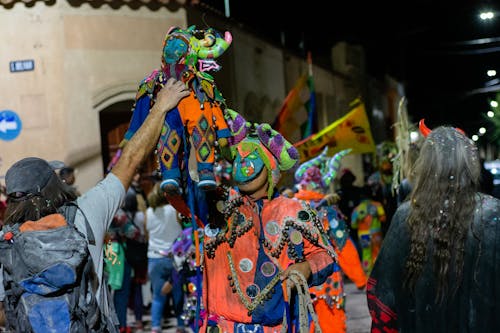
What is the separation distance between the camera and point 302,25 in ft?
85.9

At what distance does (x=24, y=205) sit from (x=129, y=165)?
46 centimetres

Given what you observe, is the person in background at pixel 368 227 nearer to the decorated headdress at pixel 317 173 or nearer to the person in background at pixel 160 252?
the decorated headdress at pixel 317 173

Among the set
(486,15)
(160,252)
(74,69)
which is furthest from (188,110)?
(74,69)

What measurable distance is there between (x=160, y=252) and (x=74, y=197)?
7109 millimetres

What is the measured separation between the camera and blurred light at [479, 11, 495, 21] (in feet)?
29.1

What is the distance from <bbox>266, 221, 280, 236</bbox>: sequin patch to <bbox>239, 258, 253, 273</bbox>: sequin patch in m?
0.21

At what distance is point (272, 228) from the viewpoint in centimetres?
489

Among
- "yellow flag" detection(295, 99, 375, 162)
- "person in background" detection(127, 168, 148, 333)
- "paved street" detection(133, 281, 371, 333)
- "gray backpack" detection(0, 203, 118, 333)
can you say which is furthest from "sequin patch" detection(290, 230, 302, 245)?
"yellow flag" detection(295, 99, 375, 162)

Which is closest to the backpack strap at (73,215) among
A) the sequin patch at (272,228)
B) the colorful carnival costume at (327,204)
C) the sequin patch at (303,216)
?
the sequin patch at (272,228)

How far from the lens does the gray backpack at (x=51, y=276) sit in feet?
11.1

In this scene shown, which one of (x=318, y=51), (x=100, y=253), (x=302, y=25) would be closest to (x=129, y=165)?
(x=100, y=253)

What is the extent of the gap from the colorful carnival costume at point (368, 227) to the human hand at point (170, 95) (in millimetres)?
10797

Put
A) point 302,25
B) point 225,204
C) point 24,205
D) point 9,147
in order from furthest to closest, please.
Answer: point 302,25, point 9,147, point 225,204, point 24,205

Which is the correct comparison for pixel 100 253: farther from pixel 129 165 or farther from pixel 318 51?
pixel 318 51
